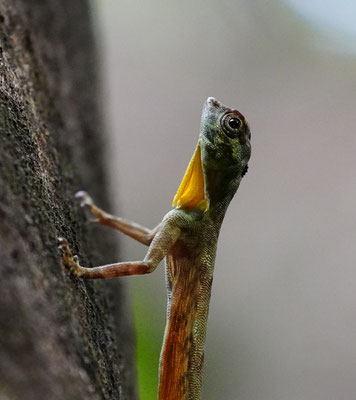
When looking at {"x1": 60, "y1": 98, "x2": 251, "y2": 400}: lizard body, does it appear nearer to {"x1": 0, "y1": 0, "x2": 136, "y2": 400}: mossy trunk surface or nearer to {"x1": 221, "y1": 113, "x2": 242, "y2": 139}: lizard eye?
{"x1": 221, "y1": 113, "x2": 242, "y2": 139}: lizard eye

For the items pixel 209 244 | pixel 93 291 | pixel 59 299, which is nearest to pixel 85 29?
pixel 209 244

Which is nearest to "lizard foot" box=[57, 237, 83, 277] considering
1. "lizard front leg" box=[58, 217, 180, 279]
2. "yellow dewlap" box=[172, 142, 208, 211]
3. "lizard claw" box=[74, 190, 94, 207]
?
"lizard front leg" box=[58, 217, 180, 279]

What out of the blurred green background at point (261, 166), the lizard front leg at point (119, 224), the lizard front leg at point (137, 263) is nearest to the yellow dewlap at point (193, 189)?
the lizard front leg at point (137, 263)

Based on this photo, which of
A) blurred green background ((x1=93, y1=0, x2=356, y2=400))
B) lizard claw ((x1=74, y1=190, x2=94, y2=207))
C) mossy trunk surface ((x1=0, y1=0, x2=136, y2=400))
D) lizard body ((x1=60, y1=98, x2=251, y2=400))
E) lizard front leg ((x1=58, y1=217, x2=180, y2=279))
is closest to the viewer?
mossy trunk surface ((x1=0, y1=0, x2=136, y2=400))

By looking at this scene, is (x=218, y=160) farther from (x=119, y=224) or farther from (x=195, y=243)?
(x=119, y=224)

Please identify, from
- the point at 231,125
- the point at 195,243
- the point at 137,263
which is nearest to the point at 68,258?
the point at 137,263

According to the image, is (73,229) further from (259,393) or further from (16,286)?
(259,393)

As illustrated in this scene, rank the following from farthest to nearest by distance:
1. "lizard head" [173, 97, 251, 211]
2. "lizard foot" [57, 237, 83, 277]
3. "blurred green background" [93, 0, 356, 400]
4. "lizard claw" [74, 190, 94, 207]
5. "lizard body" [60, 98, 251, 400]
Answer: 1. "blurred green background" [93, 0, 356, 400]
2. "lizard claw" [74, 190, 94, 207]
3. "lizard head" [173, 97, 251, 211]
4. "lizard body" [60, 98, 251, 400]
5. "lizard foot" [57, 237, 83, 277]

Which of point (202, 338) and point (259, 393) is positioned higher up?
point (202, 338)
